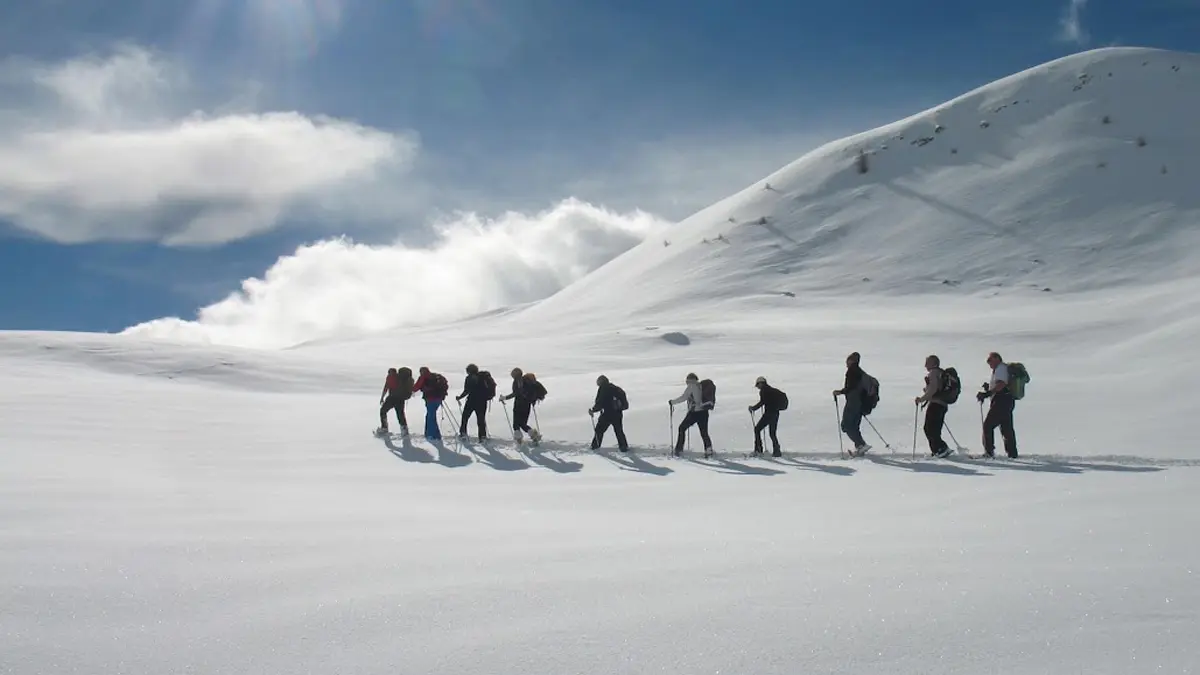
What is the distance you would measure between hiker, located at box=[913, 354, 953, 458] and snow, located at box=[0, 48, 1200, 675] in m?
0.64

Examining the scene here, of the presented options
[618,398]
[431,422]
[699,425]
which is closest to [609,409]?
[618,398]

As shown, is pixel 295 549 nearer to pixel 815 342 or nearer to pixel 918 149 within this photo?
pixel 815 342

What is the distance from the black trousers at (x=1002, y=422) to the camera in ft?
43.9

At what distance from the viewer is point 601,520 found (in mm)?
8234

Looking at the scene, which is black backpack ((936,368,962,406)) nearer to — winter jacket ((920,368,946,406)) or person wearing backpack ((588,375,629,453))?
winter jacket ((920,368,946,406))

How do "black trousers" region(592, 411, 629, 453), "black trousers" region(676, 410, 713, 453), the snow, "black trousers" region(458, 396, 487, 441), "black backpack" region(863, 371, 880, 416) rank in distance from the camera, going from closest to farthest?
the snow, "black backpack" region(863, 371, 880, 416), "black trousers" region(676, 410, 713, 453), "black trousers" region(592, 411, 629, 453), "black trousers" region(458, 396, 487, 441)

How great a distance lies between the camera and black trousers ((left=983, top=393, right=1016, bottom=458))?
13.4 meters

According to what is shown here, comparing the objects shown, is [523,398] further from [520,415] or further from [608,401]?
[608,401]

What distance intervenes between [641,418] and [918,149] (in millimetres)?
57697

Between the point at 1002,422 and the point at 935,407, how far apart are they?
3.32 ft

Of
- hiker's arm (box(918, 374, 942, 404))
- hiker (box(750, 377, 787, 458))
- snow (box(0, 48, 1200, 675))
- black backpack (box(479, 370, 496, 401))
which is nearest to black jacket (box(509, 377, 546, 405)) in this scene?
black backpack (box(479, 370, 496, 401))

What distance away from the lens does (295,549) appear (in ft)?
20.9

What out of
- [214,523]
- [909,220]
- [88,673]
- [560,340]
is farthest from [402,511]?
[909,220]

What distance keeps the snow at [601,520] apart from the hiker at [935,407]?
2.10 ft
